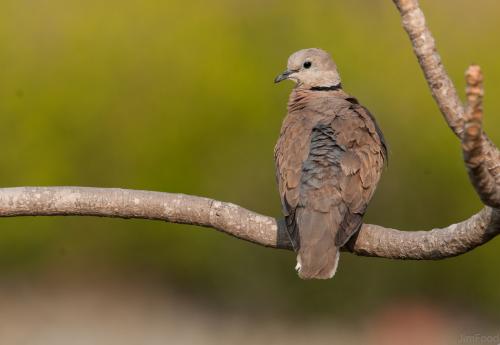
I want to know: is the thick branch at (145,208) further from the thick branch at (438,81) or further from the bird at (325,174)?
the thick branch at (438,81)

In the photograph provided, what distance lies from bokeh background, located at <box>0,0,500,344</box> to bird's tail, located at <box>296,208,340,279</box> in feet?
8.25

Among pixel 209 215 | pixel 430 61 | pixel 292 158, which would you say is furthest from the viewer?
pixel 292 158

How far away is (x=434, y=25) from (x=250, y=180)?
4.86 ft

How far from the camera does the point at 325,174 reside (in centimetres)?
436

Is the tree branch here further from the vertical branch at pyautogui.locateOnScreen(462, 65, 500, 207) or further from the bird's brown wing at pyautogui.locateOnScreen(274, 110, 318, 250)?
the vertical branch at pyautogui.locateOnScreen(462, 65, 500, 207)

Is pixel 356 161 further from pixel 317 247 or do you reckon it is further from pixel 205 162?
pixel 205 162

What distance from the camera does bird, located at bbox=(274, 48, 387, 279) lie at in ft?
13.7

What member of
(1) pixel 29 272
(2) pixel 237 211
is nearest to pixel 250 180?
(1) pixel 29 272

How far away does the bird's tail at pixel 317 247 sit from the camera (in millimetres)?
4156

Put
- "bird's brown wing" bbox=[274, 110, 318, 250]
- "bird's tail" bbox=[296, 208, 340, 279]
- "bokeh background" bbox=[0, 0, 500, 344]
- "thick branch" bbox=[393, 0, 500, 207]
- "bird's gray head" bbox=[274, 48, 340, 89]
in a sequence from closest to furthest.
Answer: "thick branch" bbox=[393, 0, 500, 207]
"bird's tail" bbox=[296, 208, 340, 279]
"bird's brown wing" bbox=[274, 110, 318, 250]
"bird's gray head" bbox=[274, 48, 340, 89]
"bokeh background" bbox=[0, 0, 500, 344]

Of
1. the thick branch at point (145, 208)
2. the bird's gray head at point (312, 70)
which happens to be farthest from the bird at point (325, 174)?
the bird's gray head at point (312, 70)

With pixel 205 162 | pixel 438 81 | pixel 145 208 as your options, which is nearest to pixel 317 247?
pixel 145 208

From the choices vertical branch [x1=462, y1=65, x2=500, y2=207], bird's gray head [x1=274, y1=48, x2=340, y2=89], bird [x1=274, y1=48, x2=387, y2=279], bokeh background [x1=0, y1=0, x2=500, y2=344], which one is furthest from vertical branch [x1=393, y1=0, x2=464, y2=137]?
bokeh background [x1=0, y1=0, x2=500, y2=344]

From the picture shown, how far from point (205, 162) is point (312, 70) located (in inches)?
66.6
